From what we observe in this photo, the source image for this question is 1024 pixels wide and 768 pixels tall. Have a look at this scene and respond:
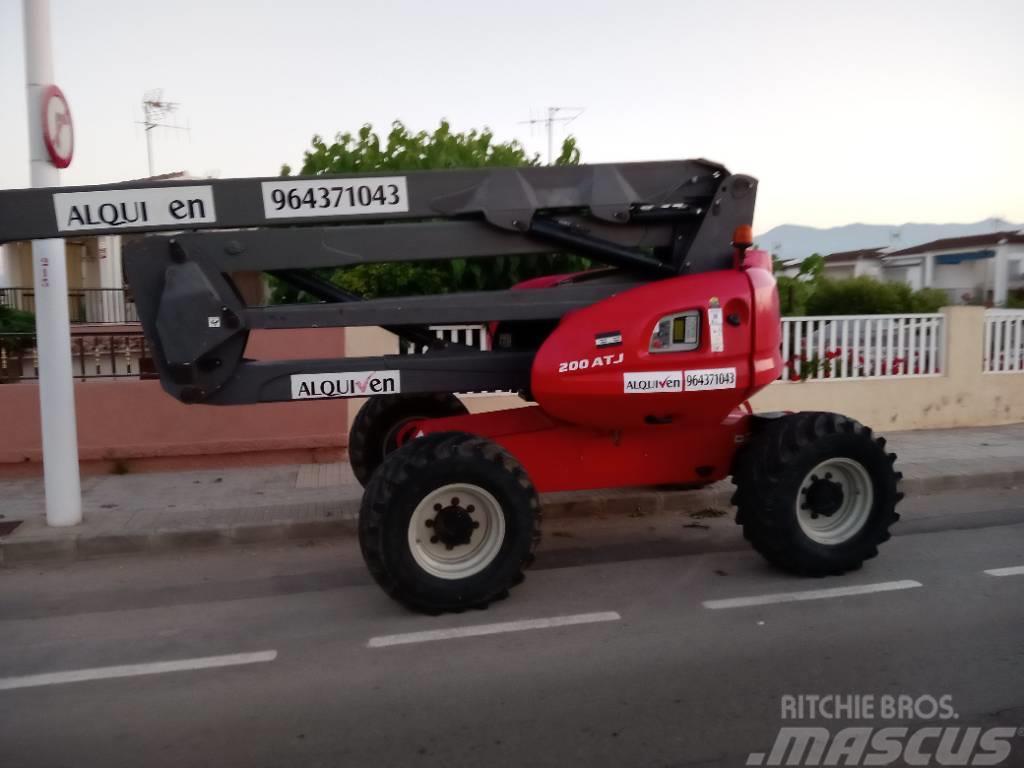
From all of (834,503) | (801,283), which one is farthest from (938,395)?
(834,503)

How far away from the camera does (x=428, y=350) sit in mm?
6188

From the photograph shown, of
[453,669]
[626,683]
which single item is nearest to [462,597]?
[453,669]

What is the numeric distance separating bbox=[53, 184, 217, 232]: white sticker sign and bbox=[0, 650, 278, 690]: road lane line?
2546 millimetres

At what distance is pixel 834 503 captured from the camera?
5.89 metres

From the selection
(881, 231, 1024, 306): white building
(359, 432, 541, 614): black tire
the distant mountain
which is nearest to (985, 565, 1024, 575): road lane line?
(359, 432, 541, 614): black tire

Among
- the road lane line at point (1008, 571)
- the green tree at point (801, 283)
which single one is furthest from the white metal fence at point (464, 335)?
the road lane line at point (1008, 571)

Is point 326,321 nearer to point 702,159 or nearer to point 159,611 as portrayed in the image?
point 159,611

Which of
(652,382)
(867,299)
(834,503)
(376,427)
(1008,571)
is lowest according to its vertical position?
(1008,571)

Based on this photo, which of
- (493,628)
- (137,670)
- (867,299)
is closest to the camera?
(137,670)

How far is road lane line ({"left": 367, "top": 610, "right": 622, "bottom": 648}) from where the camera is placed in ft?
16.4

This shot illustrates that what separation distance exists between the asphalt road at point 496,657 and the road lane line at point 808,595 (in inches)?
0.8

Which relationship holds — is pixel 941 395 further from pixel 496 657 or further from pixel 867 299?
pixel 496 657

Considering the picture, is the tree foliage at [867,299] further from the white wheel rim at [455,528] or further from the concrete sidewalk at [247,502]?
the white wheel rim at [455,528]

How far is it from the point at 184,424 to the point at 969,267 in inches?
1335
